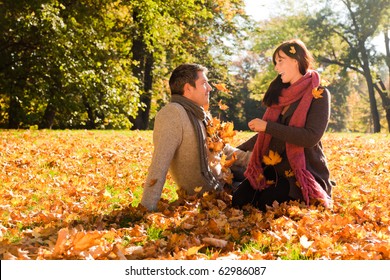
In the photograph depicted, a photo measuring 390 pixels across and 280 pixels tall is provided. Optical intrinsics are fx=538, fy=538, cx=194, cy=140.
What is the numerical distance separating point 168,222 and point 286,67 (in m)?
1.84

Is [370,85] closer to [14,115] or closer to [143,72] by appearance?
[143,72]

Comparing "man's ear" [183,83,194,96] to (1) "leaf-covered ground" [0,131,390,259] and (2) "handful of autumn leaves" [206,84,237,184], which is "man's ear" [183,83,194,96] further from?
A: (1) "leaf-covered ground" [0,131,390,259]

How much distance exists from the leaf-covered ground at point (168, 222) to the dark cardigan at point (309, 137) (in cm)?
31

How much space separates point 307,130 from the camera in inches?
191

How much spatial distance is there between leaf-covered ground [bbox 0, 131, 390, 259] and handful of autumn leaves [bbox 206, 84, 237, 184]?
10.8 inches

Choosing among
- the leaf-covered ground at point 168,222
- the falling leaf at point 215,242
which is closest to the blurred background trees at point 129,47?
the leaf-covered ground at point 168,222

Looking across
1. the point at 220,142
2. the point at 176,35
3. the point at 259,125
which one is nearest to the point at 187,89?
the point at 220,142

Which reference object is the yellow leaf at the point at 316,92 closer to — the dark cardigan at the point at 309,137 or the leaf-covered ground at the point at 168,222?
the dark cardigan at the point at 309,137

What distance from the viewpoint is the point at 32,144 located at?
37.7ft

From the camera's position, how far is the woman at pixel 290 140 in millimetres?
4895

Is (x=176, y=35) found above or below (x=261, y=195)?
above

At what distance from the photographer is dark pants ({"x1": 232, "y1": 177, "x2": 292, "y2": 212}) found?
513 cm

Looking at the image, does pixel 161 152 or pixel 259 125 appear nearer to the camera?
pixel 259 125

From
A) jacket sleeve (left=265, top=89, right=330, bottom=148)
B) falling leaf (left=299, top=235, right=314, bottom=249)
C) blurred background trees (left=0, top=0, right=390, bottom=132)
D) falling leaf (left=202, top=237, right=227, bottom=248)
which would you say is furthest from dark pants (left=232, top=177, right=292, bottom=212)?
blurred background trees (left=0, top=0, right=390, bottom=132)
